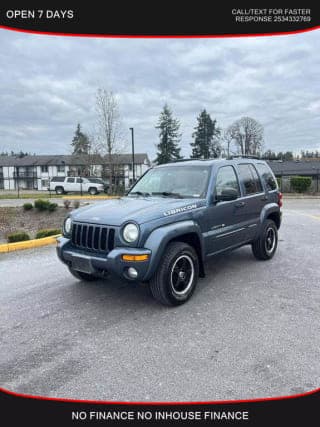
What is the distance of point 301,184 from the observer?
26.2 meters

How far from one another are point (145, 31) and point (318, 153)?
9019cm

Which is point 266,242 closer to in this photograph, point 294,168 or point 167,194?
point 167,194

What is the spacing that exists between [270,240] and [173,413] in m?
4.37

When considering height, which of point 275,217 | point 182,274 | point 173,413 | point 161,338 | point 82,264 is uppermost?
point 275,217

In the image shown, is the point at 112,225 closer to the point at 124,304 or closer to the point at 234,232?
the point at 124,304

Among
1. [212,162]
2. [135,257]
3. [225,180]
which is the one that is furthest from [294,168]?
[135,257]

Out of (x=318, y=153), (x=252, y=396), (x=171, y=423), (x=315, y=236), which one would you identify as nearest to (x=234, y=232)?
(x=252, y=396)

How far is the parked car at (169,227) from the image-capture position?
11.4ft

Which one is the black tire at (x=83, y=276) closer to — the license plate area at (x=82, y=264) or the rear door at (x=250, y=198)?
the license plate area at (x=82, y=264)

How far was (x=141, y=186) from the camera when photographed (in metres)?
5.10

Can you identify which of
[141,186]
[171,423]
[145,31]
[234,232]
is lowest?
[171,423]

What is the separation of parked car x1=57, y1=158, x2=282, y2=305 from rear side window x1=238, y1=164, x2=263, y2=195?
0.8 inches

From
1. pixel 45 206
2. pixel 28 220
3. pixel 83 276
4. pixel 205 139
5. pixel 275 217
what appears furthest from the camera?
pixel 205 139

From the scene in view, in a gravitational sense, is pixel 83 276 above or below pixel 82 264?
below
